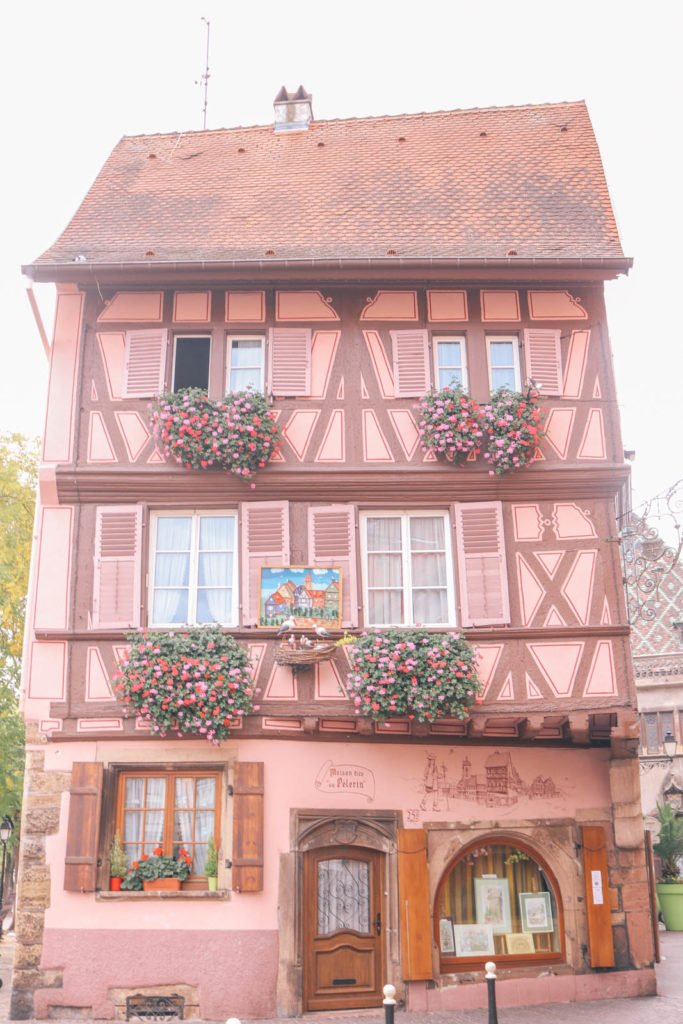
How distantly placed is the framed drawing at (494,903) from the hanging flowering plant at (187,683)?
3.36m

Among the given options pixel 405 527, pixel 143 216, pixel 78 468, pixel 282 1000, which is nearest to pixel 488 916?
pixel 282 1000

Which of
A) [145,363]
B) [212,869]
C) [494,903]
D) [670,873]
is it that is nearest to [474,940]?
[494,903]

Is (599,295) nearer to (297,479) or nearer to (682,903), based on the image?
(297,479)

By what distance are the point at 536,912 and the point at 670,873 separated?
7809mm

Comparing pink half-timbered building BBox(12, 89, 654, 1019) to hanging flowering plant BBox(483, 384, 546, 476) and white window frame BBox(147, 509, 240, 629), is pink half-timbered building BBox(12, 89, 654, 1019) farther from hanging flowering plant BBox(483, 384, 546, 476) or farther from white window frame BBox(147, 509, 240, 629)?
hanging flowering plant BBox(483, 384, 546, 476)

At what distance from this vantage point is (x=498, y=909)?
1237 cm

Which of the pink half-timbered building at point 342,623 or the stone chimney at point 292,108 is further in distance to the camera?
the stone chimney at point 292,108

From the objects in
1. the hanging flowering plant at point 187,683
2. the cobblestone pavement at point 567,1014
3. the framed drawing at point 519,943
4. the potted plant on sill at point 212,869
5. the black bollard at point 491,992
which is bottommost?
the cobblestone pavement at point 567,1014

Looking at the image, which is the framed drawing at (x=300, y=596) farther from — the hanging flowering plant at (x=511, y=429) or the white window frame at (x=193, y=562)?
the hanging flowering plant at (x=511, y=429)

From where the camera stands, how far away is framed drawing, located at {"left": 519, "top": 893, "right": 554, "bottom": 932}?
1234cm

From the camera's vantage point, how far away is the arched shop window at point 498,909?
12148 millimetres

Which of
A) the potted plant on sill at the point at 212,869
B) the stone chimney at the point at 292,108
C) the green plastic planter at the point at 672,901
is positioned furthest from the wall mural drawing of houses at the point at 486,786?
the stone chimney at the point at 292,108

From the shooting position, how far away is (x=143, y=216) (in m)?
14.9

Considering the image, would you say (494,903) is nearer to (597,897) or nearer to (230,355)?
(597,897)
